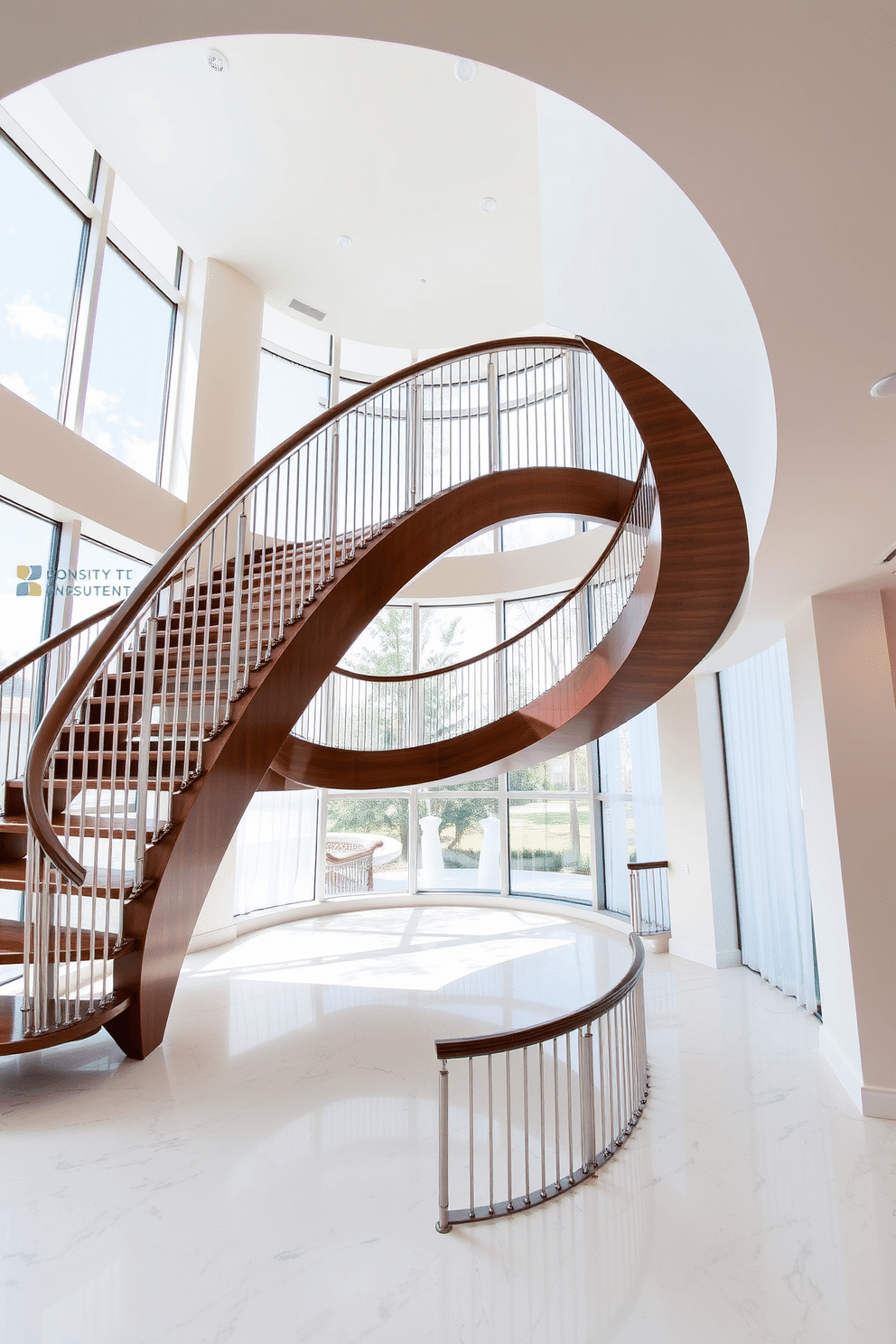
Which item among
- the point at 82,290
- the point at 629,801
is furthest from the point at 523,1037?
the point at 82,290

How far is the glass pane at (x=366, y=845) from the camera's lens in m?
9.29

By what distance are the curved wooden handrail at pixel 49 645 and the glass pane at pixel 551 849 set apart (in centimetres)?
585

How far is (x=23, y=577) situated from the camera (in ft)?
18.0

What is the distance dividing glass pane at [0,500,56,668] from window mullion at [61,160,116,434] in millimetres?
827

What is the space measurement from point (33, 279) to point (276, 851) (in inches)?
238

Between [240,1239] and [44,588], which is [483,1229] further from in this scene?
[44,588]

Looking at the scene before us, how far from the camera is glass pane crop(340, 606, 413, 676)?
32.0 ft

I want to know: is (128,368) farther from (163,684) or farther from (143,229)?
(163,684)

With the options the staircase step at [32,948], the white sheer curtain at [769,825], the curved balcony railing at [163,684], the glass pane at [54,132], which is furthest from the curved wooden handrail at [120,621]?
the glass pane at [54,132]

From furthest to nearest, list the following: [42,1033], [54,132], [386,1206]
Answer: [54,132]
[42,1033]
[386,1206]

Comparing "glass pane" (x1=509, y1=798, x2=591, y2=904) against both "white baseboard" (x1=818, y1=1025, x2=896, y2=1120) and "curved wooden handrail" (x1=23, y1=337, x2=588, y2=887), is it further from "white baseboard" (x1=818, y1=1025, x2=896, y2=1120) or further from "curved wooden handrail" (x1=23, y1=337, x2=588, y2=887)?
"curved wooden handrail" (x1=23, y1=337, x2=588, y2=887)

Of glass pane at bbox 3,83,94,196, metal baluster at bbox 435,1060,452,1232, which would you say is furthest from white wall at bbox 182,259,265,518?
metal baluster at bbox 435,1060,452,1232

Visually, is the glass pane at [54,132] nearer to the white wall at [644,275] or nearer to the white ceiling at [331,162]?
the white ceiling at [331,162]

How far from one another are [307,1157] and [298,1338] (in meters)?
1.06
